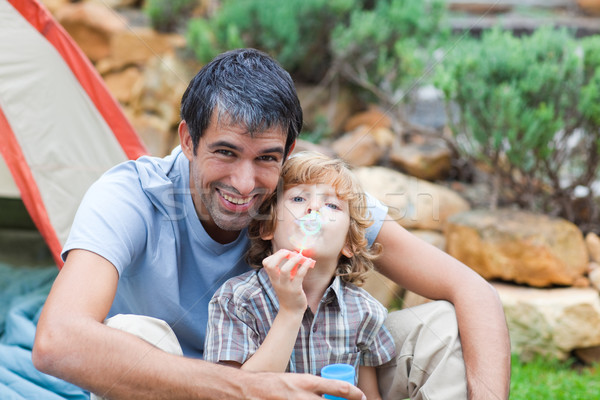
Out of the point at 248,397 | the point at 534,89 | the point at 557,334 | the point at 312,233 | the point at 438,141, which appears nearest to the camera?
the point at 248,397

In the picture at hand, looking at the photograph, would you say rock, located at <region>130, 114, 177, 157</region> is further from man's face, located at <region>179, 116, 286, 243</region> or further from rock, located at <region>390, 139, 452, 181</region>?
man's face, located at <region>179, 116, 286, 243</region>

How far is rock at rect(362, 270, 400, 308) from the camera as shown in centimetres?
376

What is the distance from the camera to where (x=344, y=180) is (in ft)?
7.13

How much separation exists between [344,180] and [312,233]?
0.27 meters

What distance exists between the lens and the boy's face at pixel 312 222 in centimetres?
200

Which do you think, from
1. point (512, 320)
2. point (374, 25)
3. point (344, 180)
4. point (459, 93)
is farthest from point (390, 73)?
point (344, 180)

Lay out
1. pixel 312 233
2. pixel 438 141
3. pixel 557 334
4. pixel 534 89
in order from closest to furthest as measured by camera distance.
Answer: pixel 312 233
pixel 557 334
pixel 534 89
pixel 438 141

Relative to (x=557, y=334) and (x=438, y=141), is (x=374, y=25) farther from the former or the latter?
(x=557, y=334)

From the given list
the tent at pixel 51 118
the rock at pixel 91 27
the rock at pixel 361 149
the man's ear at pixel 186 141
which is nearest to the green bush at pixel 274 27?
the rock at pixel 361 149

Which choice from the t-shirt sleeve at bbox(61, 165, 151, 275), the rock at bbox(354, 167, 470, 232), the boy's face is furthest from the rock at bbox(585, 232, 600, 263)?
the t-shirt sleeve at bbox(61, 165, 151, 275)

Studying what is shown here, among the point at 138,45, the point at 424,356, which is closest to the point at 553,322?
the point at 424,356

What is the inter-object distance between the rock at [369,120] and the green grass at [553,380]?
2.51m

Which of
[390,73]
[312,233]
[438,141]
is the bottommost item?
[438,141]

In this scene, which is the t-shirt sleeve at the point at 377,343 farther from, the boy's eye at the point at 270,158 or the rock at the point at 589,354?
the rock at the point at 589,354
